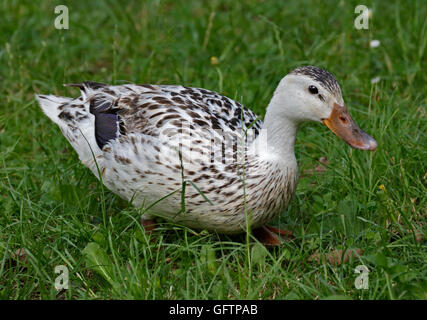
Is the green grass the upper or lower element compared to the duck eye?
lower

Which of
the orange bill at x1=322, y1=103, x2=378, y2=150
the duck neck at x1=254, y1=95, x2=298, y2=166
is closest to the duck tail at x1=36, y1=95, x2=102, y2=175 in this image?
the duck neck at x1=254, y1=95, x2=298, y2=166

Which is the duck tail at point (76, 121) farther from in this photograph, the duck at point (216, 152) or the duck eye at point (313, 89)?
the duck eye at point (313, 89)

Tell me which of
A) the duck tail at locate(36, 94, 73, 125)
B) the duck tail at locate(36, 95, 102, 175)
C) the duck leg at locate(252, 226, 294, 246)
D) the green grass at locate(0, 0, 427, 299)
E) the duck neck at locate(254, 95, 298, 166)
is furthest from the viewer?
the duck tail at locate(36, 94, 73, 125)

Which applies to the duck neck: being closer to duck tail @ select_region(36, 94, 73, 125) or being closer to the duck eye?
the duck eye

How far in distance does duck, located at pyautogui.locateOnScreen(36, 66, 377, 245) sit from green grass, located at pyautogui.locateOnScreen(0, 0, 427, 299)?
175 millimetres

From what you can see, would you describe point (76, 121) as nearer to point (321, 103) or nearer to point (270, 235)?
point (270, 235)

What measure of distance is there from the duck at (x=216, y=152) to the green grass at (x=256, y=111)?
18 cm

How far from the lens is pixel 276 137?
384 cm

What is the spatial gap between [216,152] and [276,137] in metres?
0.36

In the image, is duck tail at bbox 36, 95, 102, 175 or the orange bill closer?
the orange bill

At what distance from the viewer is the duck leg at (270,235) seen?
4.05m

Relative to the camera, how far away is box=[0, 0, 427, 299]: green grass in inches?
140
